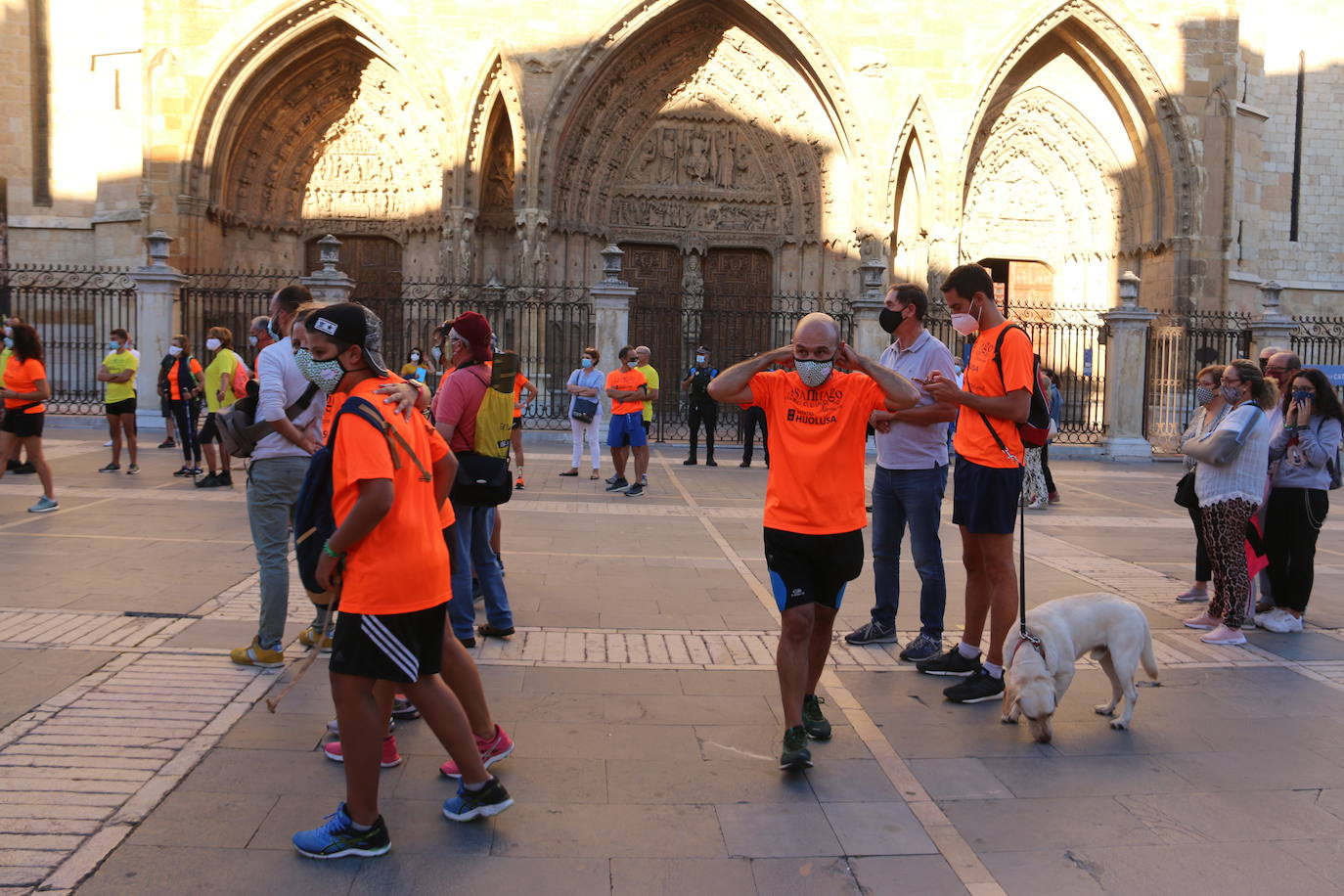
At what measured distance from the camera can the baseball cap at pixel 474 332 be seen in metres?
5.72

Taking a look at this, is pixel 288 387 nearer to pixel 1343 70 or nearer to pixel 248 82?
pixel 248 82

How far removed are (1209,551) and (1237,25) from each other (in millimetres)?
19728

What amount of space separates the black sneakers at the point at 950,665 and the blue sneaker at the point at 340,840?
2.99m

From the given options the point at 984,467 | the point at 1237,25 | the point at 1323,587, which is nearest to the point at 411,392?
the point at 984,467

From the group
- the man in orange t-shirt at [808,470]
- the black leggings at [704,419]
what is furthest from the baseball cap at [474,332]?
the black leggings at [704,419]

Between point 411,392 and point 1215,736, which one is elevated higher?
point 411,392

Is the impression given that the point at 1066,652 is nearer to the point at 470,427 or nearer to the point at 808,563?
the point at 808,563

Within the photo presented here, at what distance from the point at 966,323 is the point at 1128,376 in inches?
594

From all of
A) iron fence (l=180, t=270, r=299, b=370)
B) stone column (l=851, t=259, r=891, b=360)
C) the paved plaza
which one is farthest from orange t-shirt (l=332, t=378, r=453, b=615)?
iron fence (l=180, t=270, r=299, b=370)

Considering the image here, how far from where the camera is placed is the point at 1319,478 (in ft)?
22.2

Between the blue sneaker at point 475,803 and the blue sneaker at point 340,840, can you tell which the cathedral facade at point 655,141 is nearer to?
the blue sneaker at point 475,803

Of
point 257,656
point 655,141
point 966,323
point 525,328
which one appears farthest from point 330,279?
point 966,323

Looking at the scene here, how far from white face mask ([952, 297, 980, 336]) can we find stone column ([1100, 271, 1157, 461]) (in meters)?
14.8

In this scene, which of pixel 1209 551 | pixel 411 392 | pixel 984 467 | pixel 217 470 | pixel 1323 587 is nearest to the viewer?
pixel 411 392
